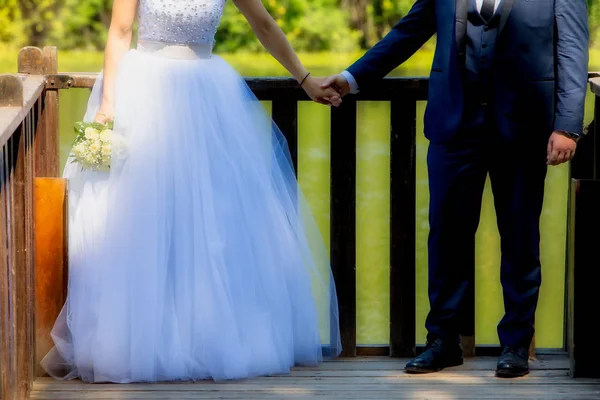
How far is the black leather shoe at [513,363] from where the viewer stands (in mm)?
3398

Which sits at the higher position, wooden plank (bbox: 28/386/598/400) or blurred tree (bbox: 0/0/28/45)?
blurred tree (bbox: 0/0/28/45)

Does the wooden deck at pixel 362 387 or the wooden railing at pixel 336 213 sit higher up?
the wooden railing at pixel 336 213

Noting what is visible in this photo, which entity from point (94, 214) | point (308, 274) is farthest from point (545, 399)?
point (94, 214)

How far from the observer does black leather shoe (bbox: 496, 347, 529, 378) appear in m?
3.40

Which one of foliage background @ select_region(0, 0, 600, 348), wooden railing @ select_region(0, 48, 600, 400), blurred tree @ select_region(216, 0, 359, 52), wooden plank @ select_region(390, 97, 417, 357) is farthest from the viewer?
blurred tree @ select_region(216, 0, 359, 52)

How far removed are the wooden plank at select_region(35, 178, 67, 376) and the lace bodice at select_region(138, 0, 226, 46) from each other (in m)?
0.58

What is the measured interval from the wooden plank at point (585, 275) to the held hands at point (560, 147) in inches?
6.8

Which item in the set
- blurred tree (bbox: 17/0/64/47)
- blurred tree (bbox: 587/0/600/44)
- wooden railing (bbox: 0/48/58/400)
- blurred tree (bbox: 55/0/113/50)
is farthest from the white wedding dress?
blurred tree (bbox: 587/0/600/44)

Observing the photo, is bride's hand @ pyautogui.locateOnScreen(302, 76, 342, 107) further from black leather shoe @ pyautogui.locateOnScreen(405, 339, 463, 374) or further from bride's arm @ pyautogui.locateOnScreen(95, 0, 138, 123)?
black leather shoe @ pyautogui.locateOnScreen(405, 339, 463, 374)

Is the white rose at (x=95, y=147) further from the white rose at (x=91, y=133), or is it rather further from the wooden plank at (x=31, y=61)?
the wooden plank at (x=31, y=61)

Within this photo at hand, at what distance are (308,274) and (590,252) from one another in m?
0.92

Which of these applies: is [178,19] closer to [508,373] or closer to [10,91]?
[10,91]

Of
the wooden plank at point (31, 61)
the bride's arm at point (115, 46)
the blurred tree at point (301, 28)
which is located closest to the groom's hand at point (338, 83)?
the bride's arm at point (115, 46)

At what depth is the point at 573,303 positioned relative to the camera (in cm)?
335
